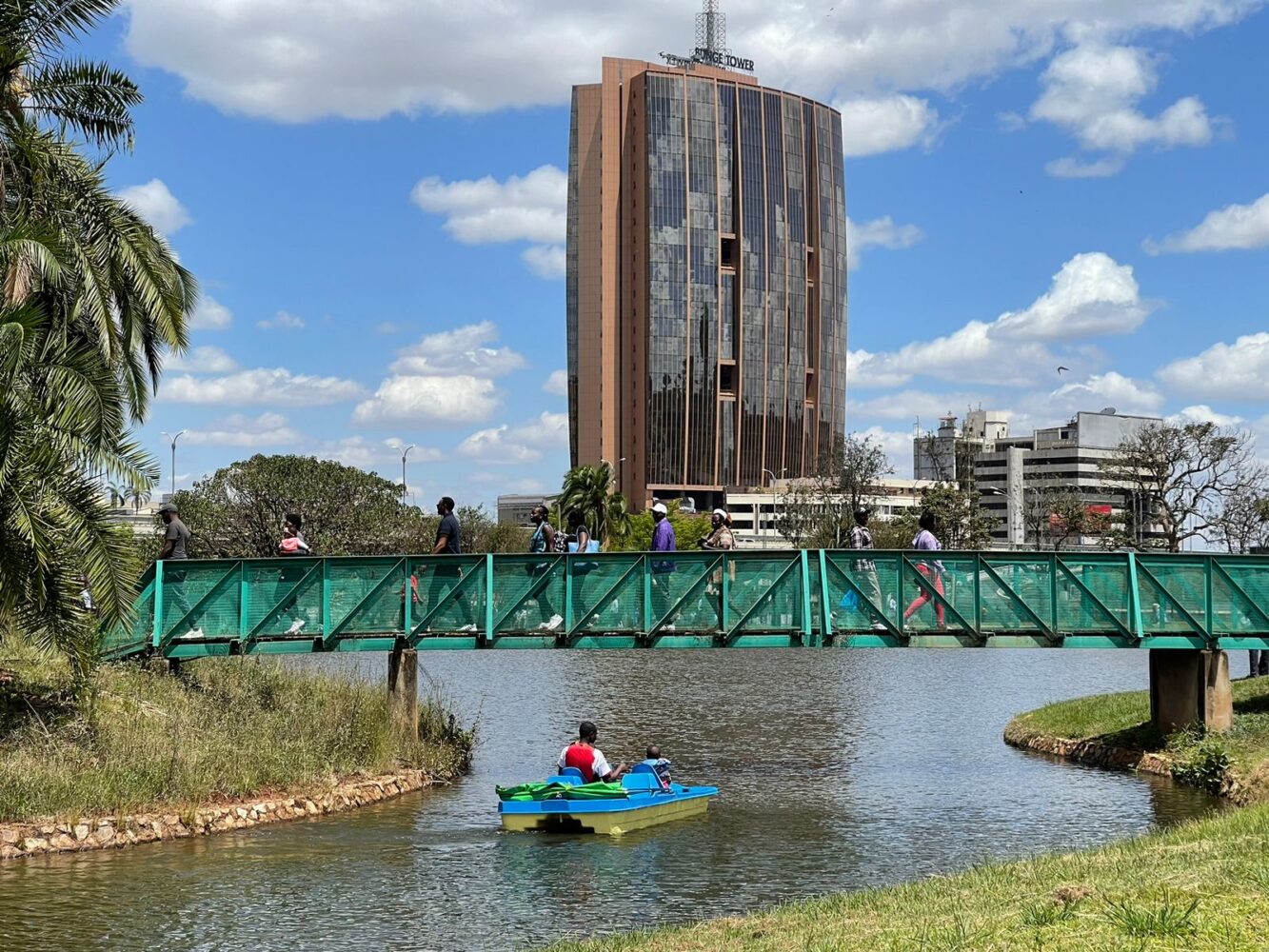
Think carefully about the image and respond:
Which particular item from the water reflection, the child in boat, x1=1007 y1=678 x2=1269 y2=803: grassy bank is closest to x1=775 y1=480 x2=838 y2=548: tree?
x1=1007 y1=678 x2=1269 y2=803: grassy bank

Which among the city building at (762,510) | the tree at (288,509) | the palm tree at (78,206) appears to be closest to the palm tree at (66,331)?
the palm tree at (78,206)

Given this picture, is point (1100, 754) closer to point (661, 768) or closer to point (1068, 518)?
point (661, 768)

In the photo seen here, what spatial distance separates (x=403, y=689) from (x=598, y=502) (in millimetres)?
95921

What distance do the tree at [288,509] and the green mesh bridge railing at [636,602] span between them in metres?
43.9

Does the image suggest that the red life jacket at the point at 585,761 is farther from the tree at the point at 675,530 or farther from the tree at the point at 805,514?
the tree at the point at 675,530

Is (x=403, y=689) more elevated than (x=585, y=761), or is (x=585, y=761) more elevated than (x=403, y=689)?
(x=403, y=689)

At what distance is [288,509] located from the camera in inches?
2899

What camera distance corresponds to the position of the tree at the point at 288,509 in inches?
2869

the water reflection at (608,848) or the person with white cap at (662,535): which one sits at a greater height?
the person with white cap at (662,535)

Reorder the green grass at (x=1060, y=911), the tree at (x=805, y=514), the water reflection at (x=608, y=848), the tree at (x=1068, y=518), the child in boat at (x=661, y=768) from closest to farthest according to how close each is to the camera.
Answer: the green grass at (x=1060, y=911) < the water reflection at (x=608, y=848) < the child in boat at (x=661, y=768) < the tree at (x=1068, y=518) < the tree at (x=805, y=514)

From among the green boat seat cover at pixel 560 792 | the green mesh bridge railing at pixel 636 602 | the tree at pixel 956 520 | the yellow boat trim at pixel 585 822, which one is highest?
the tree at pixel 956 520

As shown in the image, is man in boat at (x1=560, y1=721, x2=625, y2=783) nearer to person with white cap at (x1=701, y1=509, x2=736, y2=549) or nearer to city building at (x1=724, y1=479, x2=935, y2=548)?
person with white cap at (x1=701, y1=509, x2=736, y2=549)

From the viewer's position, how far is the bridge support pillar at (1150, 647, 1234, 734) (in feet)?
96.7

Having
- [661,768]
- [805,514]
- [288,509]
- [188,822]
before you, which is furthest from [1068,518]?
[188,822]
